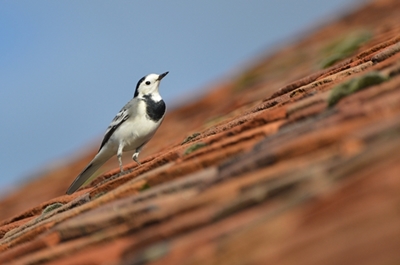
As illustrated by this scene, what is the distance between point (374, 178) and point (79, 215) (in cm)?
213

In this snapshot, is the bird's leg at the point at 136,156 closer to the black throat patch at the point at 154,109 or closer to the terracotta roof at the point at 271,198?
the black throat patch at the point at 154,109

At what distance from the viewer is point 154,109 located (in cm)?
894

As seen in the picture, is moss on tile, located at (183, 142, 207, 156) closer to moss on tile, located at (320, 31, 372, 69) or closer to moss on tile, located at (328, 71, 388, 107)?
moss on tile, located at (328, 71, 388, 107)

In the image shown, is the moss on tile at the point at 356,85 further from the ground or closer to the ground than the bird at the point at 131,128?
closer to the ground

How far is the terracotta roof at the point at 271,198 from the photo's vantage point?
8.14 feet

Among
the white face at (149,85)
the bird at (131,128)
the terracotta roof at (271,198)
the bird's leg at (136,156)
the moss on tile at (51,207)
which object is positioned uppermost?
the white face at (149,85)

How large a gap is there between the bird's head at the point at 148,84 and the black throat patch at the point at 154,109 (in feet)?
0.81

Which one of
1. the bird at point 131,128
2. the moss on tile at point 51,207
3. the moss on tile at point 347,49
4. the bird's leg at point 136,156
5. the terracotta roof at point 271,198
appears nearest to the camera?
the terracotta roof at point 271,198

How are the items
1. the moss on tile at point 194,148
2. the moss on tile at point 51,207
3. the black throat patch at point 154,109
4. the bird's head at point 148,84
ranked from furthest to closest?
1. the bird's head at point 148,84
2. the black throat patch at point 154,109
3. the moss on tile at point 51,207
4. the moss on tile at point 194,148

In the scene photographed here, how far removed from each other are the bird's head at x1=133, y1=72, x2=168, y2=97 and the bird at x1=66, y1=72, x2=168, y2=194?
0.23 m

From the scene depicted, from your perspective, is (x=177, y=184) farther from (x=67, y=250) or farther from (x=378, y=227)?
(x=378, y=227)

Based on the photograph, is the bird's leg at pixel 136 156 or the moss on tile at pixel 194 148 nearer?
the moss on tile at pixel 194 148

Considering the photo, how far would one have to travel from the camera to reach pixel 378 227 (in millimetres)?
2346

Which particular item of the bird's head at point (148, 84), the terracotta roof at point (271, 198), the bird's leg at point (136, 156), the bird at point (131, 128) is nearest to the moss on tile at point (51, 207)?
the terracotta roof at point (271, 198)
